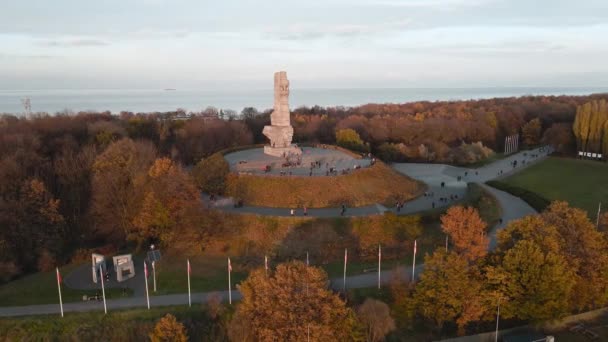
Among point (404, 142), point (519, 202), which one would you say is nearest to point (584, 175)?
point (519, 202)

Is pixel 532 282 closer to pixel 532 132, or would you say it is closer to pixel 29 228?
pixel 29 228

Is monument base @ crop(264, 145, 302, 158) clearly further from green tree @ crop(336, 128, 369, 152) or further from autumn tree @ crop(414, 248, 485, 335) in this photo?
autumn tree @ crop(414, 248, 485, 335)

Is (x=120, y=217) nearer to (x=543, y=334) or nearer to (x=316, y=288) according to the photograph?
(x=316, y=288)

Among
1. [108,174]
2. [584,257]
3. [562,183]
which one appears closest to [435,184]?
[562,183]

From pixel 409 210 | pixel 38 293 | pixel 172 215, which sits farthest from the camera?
pixel 409 210

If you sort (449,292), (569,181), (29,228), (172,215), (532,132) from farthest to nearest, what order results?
(532,132), (569,181), (172,215), (29,228), (449,292)

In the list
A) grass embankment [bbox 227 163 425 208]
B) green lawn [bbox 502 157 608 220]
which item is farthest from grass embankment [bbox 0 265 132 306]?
green lawn [bbox 502 157 608 220]
